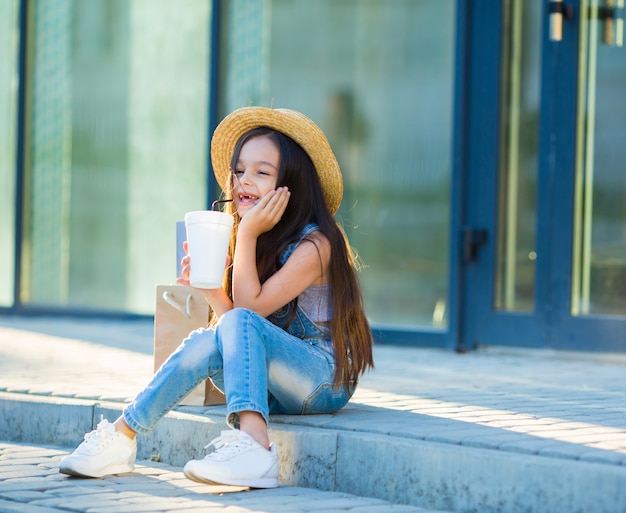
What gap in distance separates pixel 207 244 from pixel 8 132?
5.76 meters

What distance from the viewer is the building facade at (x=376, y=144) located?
6254 mm

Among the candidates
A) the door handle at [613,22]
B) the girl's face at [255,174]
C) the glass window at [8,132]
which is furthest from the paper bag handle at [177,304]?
the glass window at [8,132]

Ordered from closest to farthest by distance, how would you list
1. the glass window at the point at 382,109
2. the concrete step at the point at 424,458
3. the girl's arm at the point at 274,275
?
the concrete step at the point at 424,458 → the girl's arm at the point at 274,275 → the glass window at the point at 382,109

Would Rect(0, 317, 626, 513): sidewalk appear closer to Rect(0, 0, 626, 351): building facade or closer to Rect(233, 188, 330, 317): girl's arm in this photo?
Rect(233, 188, 330, 317): girl's arm

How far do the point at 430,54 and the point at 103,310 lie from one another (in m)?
3.10

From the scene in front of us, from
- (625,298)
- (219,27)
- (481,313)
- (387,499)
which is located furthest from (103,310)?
(387,499)

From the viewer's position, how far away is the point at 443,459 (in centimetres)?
339

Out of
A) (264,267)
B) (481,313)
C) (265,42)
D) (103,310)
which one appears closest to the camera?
(264,267)

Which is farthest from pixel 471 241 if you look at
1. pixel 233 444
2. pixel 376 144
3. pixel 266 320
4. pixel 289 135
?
pixel 233 444

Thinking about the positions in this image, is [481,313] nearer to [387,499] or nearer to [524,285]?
[524,285]

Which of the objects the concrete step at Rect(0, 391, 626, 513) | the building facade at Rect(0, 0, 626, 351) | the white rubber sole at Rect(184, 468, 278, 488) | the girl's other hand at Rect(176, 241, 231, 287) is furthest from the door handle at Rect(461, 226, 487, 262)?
the white rubber sole at Rect(184, 468, 278, 488)

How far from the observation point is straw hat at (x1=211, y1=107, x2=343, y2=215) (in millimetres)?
4043

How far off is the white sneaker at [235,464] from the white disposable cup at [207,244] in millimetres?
A: 475

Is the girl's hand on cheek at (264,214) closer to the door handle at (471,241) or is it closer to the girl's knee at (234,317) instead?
the girl's knee at (234,317)
